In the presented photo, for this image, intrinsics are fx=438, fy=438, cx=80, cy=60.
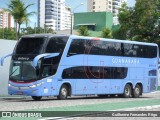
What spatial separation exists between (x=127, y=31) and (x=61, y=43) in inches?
1338

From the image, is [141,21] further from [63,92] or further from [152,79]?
[63,92]

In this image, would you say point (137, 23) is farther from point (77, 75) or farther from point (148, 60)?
point (77, 75)

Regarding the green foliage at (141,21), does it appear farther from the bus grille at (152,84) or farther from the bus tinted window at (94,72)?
the bus tinted window at (94,72)

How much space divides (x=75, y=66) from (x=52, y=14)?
126846mm

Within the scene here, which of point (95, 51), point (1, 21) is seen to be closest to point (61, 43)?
point (95, 51)

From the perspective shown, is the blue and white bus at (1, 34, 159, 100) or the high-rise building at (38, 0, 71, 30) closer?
the blue and white bus at (1, 34, 159, 100)

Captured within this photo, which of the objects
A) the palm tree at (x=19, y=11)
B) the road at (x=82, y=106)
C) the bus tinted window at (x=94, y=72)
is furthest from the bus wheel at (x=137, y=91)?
the palm tree at (x=19, y=11)

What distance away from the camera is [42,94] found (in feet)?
81.4

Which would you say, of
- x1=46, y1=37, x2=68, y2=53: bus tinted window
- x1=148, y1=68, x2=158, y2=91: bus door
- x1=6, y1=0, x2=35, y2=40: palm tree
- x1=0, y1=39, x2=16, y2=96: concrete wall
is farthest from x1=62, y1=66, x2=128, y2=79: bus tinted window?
x1=6, y1=0, x2=35, y2=40: palm tree

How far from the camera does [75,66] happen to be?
26.5 meters

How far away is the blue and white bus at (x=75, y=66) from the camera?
24.8 meters

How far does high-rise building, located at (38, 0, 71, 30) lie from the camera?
470 ft

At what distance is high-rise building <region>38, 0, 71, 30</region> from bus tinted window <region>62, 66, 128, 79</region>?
104967 millimetres

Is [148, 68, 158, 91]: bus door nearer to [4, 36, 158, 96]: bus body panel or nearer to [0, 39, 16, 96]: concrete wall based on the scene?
[4, 36, 158, 96]: bus body panel
